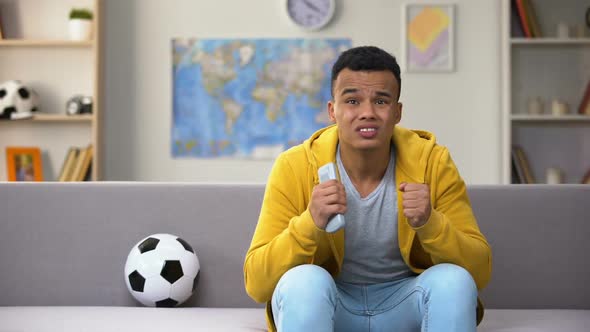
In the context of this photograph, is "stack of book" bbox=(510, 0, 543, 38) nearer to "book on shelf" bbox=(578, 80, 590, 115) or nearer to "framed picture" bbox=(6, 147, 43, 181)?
"book on shelf" bbox=(578, 80, 590, 115)

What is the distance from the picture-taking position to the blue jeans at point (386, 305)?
1.45 m

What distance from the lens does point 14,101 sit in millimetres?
4484

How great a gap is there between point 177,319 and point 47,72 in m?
3.17

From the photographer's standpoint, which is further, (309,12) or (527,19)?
(309,12)

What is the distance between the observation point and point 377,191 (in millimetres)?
1771

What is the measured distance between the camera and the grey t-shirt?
5.68ft

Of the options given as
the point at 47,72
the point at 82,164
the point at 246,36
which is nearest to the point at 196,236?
the point at 82,164

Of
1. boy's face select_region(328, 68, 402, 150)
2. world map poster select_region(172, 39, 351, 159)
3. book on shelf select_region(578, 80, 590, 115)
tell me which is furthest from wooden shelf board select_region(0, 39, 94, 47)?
boy's face select_region(328, 68, 402, 150)

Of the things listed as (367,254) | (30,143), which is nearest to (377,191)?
(367,254)

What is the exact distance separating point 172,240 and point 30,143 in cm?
289

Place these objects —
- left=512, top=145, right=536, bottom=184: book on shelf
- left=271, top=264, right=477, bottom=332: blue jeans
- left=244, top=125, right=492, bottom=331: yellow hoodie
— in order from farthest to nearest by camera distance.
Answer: left=512, top=145, right=536, bottom=184: book on shelf < left=244, top=125, right=492, bottom=331: yellow hoodie < left=271, top=264, right=477, bottom=332: blue jeans

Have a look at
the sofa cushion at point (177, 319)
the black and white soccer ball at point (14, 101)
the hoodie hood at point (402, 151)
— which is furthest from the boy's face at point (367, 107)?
the black and white soccer ball at point (14, 101)

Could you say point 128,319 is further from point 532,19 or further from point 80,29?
point 532,19

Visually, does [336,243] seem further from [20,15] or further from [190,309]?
[20,15]
